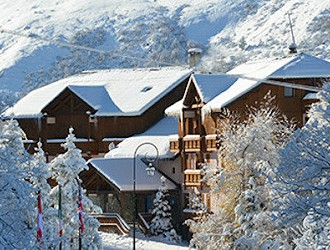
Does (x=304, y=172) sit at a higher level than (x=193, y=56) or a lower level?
higher

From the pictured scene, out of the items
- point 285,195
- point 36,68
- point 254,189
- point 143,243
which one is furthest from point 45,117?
point 36,68

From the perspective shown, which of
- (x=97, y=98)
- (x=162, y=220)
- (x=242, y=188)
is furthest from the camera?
(x=97, y=98)

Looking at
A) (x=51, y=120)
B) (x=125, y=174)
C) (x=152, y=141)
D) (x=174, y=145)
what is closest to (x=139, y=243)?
(x=125, y=174)

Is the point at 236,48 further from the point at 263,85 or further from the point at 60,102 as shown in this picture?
the point at 263,85

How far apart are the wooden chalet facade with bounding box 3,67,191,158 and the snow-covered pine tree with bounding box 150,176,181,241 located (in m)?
12.0

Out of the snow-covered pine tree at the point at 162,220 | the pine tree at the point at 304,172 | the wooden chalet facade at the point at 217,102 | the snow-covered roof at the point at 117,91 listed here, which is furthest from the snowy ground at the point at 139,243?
the pine tree at the point at 304,172

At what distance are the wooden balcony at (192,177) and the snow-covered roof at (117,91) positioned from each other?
11842 mm

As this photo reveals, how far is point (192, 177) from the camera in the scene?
61.4 meters

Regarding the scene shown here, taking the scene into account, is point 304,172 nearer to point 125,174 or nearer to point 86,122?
point 125,174

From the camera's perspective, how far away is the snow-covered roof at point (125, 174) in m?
63.8

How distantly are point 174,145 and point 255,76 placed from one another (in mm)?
7411

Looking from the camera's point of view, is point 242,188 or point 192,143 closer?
point 242,188

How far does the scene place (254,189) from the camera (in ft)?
130

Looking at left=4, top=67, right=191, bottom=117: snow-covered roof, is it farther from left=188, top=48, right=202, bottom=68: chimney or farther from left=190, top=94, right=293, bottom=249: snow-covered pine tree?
left=190, top=94, right=293, bottom=249: snow-covered pine tree
